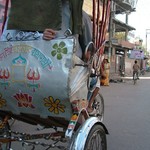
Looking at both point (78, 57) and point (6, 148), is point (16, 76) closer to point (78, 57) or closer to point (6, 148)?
point (78, 57)

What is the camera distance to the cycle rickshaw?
308cm

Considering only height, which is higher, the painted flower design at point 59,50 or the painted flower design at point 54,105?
the painted flower design at point 59,50

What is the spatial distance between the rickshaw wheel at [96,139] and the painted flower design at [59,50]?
0.85 metres

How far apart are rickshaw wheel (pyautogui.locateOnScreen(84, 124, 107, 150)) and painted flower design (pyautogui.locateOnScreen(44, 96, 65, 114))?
15.1 inches

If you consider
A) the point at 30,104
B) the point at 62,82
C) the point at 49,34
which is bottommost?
the point at 30,104

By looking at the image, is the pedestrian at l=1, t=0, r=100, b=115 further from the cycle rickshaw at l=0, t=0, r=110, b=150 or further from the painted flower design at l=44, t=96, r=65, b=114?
the painted flower design at l=44, t=96, r=65, b=114

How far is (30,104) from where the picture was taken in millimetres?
3367

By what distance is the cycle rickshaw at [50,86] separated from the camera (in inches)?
121

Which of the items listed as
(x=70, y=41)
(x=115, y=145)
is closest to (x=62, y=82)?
(x=70, y=41)

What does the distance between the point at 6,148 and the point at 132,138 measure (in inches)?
104

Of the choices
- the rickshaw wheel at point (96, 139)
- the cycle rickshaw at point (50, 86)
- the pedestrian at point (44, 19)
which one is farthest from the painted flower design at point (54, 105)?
the pedestrian at point (44, 19)

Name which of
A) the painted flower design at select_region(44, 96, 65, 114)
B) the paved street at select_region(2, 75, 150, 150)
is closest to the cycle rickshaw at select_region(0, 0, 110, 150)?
the painted flower design at select_region(44, 96, 65, 114)

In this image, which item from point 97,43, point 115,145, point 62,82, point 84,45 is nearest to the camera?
point 62,82

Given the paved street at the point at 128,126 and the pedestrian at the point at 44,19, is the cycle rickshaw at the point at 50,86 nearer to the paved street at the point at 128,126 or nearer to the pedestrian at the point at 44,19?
the pedestrian at the point at 44,19
